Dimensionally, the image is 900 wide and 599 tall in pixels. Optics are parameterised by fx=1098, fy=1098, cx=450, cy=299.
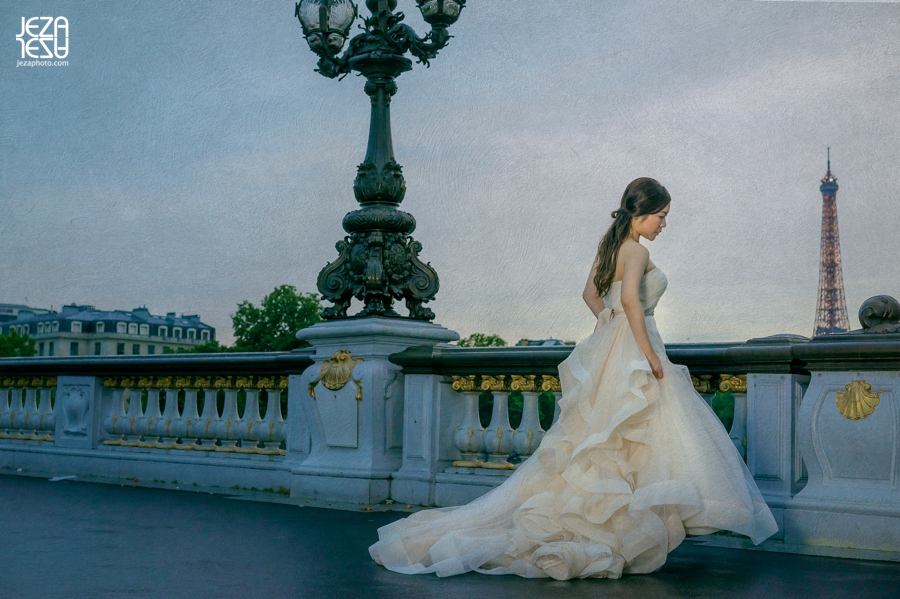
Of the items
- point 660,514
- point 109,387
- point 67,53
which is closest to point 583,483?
point 660,514

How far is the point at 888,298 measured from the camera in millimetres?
7188

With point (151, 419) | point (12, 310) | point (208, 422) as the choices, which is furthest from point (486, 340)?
point (12, 310)

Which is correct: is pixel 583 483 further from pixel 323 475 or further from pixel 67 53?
pixel 67 53

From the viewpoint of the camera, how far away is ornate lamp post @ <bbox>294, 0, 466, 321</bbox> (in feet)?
31.8

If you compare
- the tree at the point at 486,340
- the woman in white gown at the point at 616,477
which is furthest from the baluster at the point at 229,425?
the tree at the point at 486,340

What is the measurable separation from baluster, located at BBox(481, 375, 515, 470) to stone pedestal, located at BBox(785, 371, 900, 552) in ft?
8.12

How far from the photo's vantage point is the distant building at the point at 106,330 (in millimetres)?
75000

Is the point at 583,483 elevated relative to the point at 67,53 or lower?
lower

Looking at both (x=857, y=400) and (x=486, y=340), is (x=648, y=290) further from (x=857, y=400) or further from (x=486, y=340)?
(x=486, y=340)

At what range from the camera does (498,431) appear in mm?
8930

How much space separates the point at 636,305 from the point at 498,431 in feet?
9.35

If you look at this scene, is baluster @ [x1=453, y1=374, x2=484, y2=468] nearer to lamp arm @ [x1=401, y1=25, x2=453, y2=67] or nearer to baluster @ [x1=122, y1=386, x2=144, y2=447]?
lamp arm @ [x1=401, y1=25, x2=453, y2=67]

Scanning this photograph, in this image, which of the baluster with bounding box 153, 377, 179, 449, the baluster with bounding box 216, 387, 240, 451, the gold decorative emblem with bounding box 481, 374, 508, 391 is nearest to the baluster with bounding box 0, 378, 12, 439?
the baluster with bounding box 153, 377, 179, 449

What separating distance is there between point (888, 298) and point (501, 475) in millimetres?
3225
